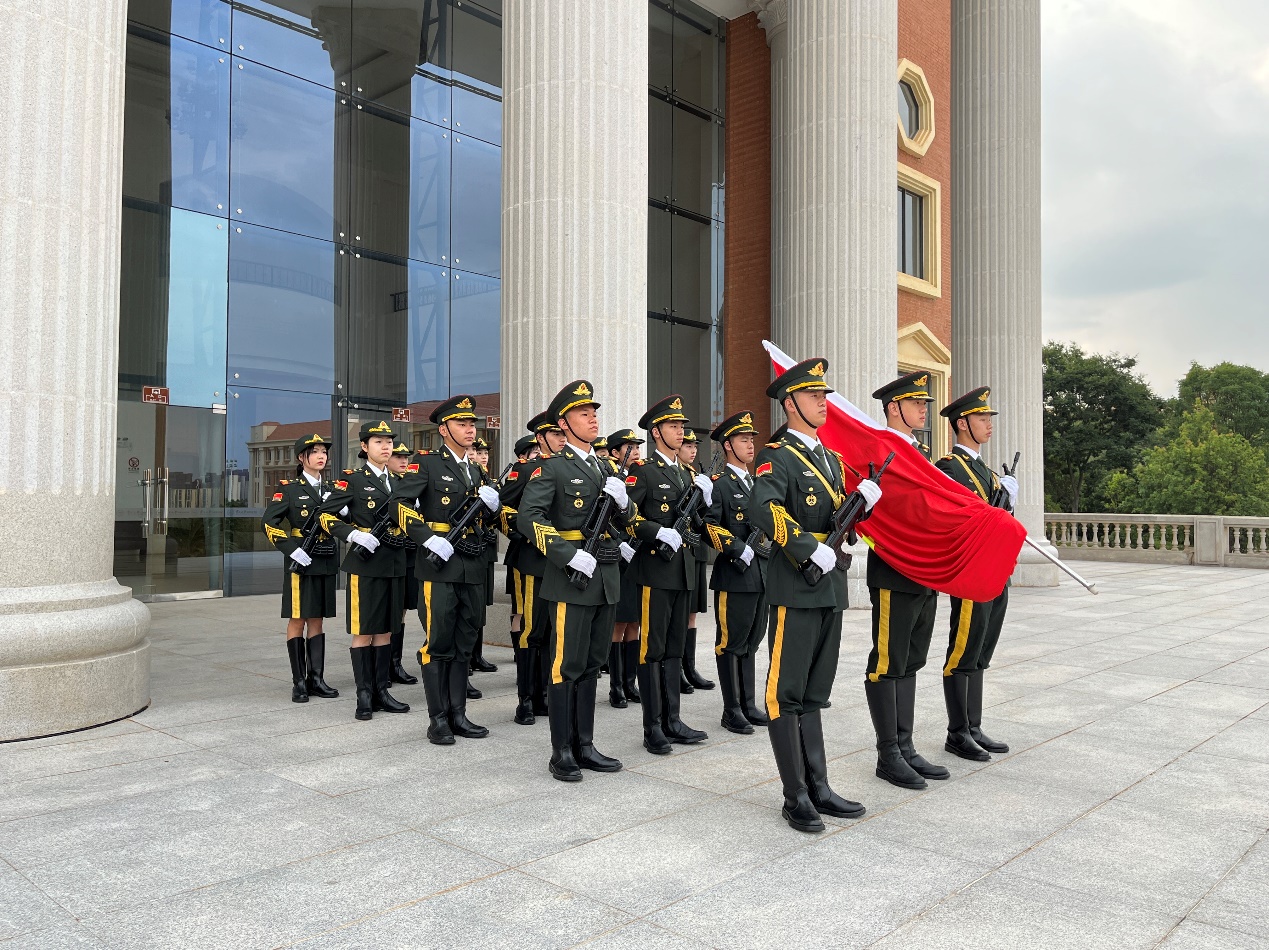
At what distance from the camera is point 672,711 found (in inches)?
245

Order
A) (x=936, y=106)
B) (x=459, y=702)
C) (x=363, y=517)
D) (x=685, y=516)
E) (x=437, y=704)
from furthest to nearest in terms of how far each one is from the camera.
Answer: (x=936, y=106)
(x=363, y=517)
(x=685, y=516)
(x=459, y=702)
(x=437, y=704)

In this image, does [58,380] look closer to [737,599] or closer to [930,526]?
[737,599]

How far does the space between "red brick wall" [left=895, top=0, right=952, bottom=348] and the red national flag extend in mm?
13312

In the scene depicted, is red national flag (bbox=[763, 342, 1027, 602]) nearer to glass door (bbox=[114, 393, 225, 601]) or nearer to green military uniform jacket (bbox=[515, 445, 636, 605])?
green military uniform jacket (bbox=[515, 445, 636, 605])

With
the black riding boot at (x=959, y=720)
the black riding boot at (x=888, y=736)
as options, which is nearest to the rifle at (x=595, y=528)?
the black riding boot at (x=888, y=736)

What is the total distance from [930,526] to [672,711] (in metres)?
2.00

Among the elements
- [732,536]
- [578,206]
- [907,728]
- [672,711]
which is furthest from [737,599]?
[578,206]

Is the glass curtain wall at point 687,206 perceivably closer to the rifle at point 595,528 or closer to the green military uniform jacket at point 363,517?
the green military uniform jacket at point 363,517

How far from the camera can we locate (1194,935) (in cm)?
346

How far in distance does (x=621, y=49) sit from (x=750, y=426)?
472 centimetres

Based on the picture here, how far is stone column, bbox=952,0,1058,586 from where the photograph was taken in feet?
58.2

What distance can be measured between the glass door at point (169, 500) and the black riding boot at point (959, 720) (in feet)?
36.2

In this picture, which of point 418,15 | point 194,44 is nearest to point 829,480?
point 194,44

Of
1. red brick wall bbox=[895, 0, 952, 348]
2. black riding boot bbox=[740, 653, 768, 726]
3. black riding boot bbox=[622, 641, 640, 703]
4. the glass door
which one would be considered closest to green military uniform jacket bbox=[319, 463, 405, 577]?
black riding boot bbox=[622, 641, 640, 703]
